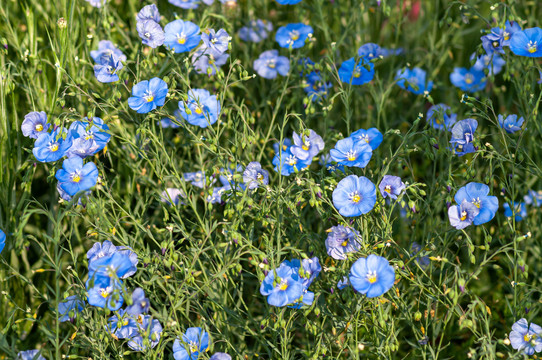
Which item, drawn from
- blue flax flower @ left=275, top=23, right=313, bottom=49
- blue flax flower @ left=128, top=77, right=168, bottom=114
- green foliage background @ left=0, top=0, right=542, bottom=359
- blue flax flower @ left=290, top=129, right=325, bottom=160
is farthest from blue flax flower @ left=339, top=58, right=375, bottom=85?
blue flax flower @ left=128, top=77, right=168, bottom=114

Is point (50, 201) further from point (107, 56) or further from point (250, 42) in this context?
point (250, 42)

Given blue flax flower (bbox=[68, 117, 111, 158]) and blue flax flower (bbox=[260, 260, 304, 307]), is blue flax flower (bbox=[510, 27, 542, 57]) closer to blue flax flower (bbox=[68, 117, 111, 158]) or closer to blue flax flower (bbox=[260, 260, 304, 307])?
blue flax flower (bbox=[260, 260, 304, 307])

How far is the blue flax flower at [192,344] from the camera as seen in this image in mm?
1893

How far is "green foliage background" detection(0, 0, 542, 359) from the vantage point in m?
1.91

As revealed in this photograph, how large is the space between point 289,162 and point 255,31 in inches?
40.3

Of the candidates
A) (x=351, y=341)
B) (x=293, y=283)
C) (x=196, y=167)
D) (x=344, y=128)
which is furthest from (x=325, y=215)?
(x=344, y=128)

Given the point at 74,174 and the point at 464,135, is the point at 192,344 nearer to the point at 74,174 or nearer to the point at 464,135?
the point at 74,174

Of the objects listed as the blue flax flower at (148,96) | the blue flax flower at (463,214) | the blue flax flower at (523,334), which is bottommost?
the blue flax flower at (523,334)

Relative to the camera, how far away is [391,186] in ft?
6.57

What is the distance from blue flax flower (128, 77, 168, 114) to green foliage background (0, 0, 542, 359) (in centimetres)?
4

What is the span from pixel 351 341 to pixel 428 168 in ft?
4.32

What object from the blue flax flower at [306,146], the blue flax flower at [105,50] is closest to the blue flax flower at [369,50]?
the blue flax flower at [306,146]

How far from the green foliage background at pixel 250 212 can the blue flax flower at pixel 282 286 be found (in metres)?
0.05

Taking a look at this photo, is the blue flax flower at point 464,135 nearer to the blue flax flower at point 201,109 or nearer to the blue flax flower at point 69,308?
the blue flax flower at point 201,109
